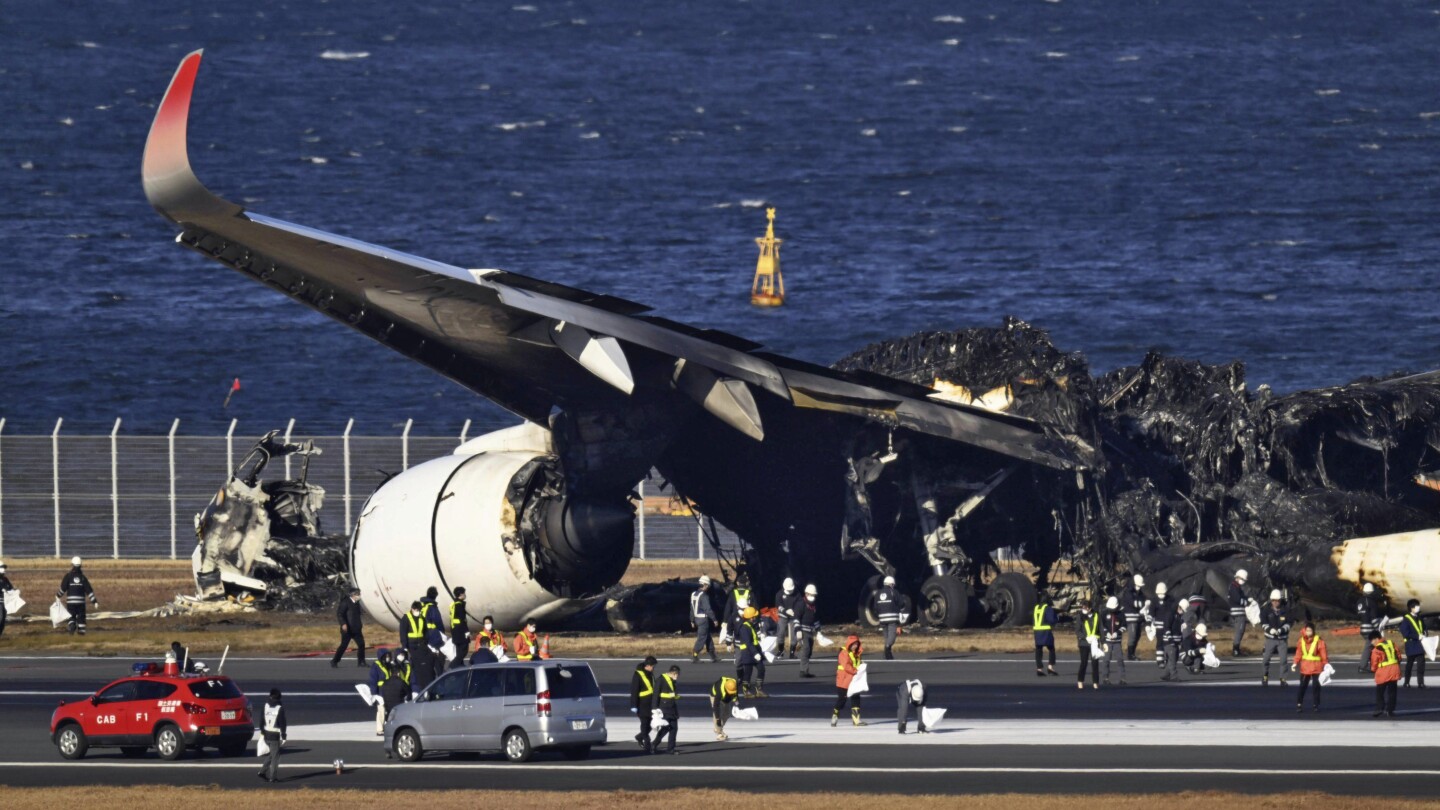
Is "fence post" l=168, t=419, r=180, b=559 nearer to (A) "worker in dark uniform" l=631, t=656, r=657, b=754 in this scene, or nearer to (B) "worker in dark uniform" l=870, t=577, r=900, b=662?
(B) "worker in dark uniform" l=870, t=577, r=900, b=662

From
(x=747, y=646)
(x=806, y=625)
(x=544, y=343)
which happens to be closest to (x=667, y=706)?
(x=747, y=646)

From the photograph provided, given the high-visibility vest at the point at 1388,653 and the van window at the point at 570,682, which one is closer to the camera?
the van window at the point at 570,682

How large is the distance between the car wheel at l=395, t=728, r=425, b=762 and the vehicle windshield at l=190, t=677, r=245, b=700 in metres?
2.93

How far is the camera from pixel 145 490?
211 ft

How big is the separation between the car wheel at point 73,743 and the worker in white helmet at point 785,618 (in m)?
16.0

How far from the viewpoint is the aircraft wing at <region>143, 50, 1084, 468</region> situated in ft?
119

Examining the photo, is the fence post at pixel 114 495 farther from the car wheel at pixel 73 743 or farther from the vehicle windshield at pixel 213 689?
the vehicle windshield at pixel 213 689

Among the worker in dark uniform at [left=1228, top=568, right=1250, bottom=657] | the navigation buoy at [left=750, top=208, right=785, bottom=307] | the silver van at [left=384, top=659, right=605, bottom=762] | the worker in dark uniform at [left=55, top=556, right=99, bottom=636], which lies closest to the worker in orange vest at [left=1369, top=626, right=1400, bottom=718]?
the worker in dark uniform at [left=1228, top=568, right=1250, bottom=657]

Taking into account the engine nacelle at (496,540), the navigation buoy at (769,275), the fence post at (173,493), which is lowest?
the engine nacelle at (496,540)

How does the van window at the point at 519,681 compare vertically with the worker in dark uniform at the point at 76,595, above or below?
below

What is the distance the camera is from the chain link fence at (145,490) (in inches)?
2486

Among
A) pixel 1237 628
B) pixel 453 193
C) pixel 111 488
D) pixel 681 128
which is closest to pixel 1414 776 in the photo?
pixel 1237 628

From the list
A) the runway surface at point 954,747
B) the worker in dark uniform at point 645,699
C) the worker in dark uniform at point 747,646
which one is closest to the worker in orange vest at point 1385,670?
the runway surface at point 954,747

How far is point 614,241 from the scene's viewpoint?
14900 cm
